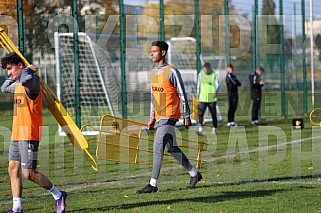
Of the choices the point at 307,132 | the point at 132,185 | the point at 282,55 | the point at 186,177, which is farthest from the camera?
the point at 282,55

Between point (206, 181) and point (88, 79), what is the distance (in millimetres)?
11349

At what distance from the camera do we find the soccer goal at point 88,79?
20.7 meters

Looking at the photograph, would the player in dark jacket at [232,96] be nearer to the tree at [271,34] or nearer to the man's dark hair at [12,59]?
the tree at [271,34]

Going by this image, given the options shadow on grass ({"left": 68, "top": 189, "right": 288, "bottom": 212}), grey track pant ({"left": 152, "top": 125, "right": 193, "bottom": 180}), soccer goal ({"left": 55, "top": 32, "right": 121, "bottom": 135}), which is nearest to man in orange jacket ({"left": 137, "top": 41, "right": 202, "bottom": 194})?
grey track pant ({"left": 152, "top": 125, "right": 193, "bottom": 180})

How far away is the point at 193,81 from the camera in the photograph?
1009 inches

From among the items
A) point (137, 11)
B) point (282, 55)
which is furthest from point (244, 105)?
point (137, 11)

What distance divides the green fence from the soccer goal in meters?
0.07

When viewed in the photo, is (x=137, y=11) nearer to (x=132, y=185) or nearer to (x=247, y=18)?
(x=247, y=18)

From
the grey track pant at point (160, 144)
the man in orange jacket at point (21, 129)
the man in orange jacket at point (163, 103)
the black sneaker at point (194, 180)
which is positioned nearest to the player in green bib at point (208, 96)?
the black sneaker at point (194, 180)

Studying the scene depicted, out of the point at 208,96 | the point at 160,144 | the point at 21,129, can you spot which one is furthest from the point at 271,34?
the point at 21,129

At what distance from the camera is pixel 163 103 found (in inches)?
414

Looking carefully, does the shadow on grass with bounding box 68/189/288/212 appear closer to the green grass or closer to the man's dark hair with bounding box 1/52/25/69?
the green grass

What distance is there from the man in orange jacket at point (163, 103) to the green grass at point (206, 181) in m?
0.53

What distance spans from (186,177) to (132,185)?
115cm
